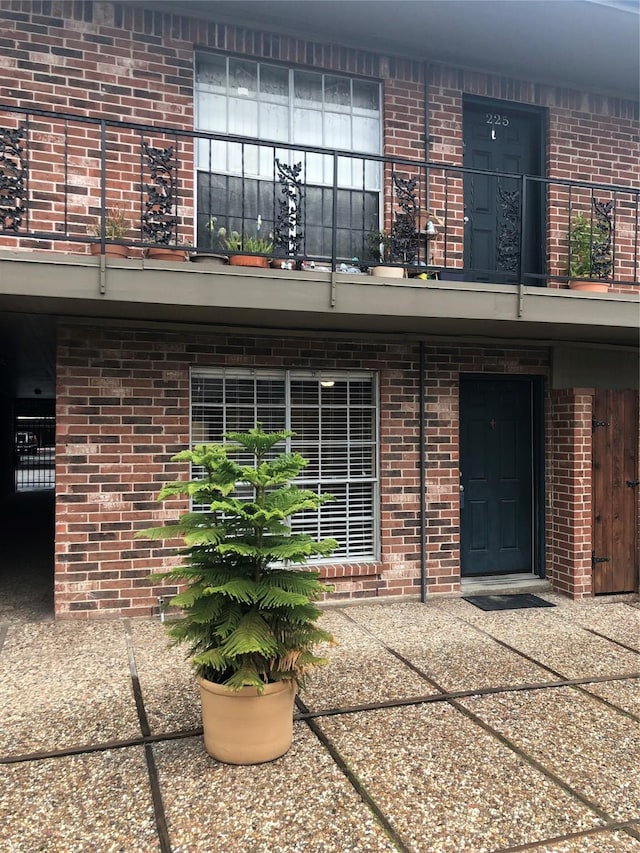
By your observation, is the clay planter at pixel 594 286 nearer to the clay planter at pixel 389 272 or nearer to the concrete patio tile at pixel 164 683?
the clay planter at pixel 389 272

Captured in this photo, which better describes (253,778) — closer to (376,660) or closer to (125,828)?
(125,828)

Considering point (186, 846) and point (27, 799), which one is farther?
point (27, 799)

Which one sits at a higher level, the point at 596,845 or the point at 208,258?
the point at 208,258

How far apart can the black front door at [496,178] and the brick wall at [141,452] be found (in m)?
1.51

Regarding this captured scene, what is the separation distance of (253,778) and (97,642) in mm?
2249

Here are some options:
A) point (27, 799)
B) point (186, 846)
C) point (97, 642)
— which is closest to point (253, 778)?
point (186, 846)

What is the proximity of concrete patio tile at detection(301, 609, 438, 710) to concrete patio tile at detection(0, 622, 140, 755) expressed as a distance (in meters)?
1.10

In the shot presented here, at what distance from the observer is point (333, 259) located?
16.2 feet

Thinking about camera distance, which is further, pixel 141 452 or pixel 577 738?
pixel 141 452

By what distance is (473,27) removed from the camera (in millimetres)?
5836

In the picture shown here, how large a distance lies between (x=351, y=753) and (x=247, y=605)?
2.97ft

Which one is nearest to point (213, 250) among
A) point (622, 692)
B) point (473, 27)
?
point (473, 27)

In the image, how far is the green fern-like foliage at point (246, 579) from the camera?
9.62ft

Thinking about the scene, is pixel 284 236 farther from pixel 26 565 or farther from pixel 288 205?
pixel 26 565
